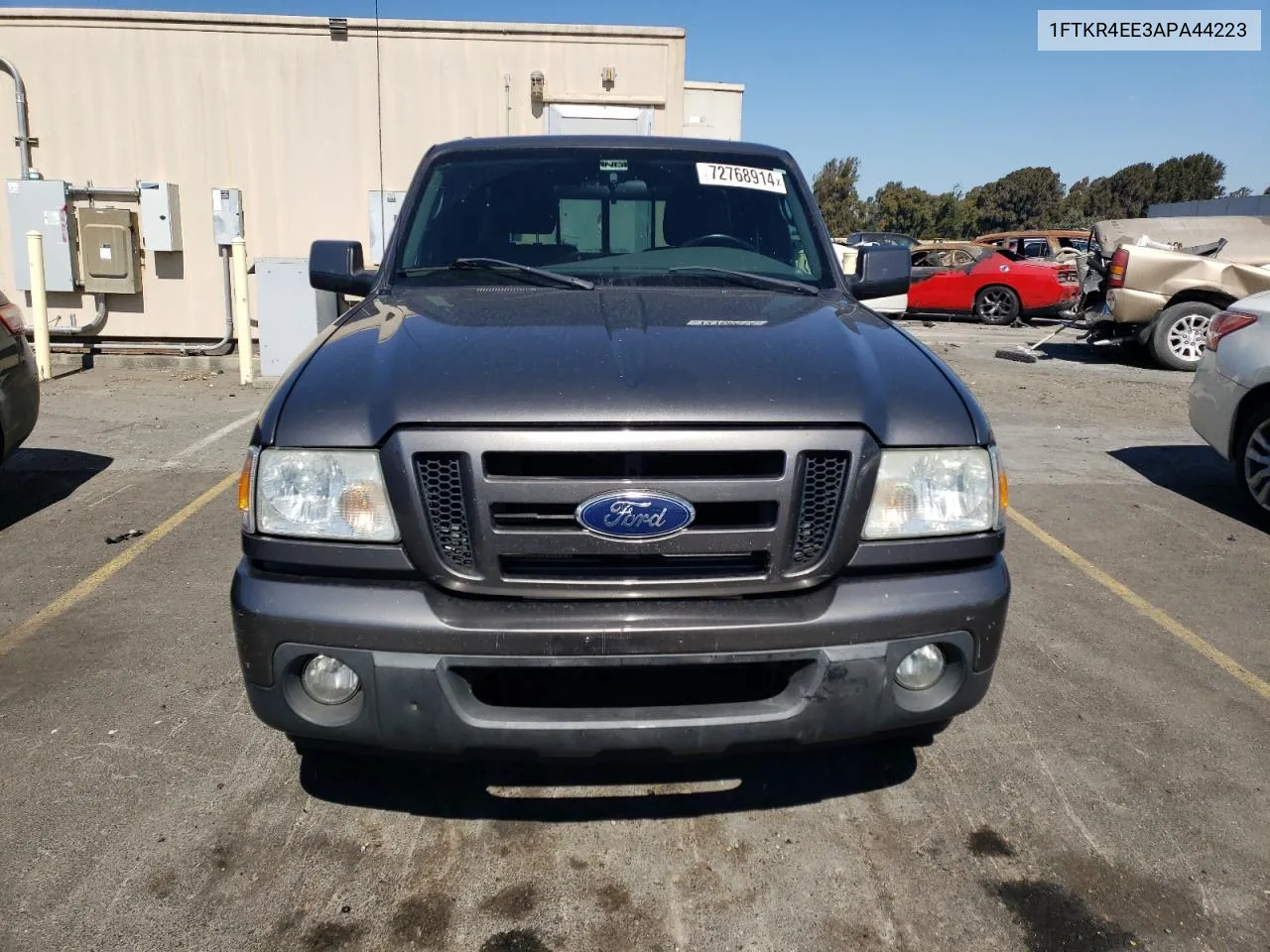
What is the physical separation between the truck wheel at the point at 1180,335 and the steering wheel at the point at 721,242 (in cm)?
1036

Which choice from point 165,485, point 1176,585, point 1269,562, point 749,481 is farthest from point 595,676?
point 165,485

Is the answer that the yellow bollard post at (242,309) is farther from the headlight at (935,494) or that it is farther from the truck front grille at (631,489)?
the headlight at (935,494)

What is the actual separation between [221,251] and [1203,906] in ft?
38.8

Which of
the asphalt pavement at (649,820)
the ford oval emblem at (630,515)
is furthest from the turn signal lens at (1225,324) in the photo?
the ford oval emblem at (630,515)

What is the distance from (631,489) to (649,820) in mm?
1090

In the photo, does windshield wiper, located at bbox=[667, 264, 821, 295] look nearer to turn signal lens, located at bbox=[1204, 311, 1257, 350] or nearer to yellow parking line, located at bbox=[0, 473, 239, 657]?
yellow parking line, located at bbox=[0, 473, 239, 657]

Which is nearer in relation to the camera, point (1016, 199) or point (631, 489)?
point (631, 489)

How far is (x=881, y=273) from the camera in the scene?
149 inches

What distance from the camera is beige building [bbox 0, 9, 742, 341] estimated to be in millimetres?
11359

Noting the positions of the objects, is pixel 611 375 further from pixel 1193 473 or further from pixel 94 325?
pixel 94 325

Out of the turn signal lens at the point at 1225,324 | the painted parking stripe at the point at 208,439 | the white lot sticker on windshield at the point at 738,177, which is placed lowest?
the painted parking stripe at the point at 208,439

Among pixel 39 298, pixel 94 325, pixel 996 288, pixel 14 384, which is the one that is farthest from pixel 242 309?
pixel 996 288

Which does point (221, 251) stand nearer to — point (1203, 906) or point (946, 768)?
point (946, 768)

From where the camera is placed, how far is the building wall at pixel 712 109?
12.4 metres
